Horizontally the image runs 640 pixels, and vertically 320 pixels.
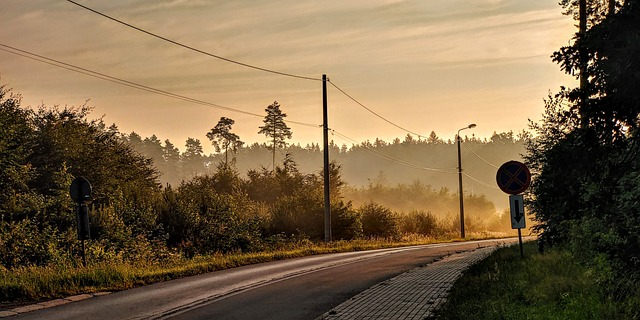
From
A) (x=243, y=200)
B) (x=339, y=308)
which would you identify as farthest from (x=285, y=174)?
(x=339, y=308)

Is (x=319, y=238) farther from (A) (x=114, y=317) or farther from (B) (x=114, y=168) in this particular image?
(A) (x=114, y=317)

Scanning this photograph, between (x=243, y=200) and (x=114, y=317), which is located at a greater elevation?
(x=243, y=200)

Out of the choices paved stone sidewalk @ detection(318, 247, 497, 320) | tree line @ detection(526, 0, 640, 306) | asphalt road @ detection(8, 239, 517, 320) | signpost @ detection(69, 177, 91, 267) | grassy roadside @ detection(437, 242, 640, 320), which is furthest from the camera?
signpost @ detection(69, 177, 91, 267)

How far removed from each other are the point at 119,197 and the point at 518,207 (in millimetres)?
17677

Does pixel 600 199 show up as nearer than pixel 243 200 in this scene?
Yes

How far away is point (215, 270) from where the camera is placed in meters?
20.8

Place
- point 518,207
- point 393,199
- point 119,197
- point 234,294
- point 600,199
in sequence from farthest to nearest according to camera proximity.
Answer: point 393,199, point 119,197, point 518,207, point 234,294, point 600,199

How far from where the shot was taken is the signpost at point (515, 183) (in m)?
16.1

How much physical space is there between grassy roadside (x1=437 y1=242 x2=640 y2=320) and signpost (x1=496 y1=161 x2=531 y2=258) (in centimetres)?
136

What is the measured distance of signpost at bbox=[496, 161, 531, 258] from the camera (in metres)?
16.1

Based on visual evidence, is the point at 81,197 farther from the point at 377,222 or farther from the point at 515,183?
the point at 377,222

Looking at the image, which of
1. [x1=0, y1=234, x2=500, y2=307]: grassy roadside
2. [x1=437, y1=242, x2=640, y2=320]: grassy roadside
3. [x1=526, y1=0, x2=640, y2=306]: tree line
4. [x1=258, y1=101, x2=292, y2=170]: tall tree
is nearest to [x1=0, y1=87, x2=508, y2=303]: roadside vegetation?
[x1=0, y1=234, x2=500, y2=307]: grassy roadside

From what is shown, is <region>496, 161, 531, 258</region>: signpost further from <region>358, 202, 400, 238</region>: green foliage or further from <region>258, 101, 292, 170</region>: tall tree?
<region>258, 101, 292, 170</region>: tall tree

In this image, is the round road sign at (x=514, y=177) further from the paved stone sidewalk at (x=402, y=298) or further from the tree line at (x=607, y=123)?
the tree line at (x=607, y=123)
